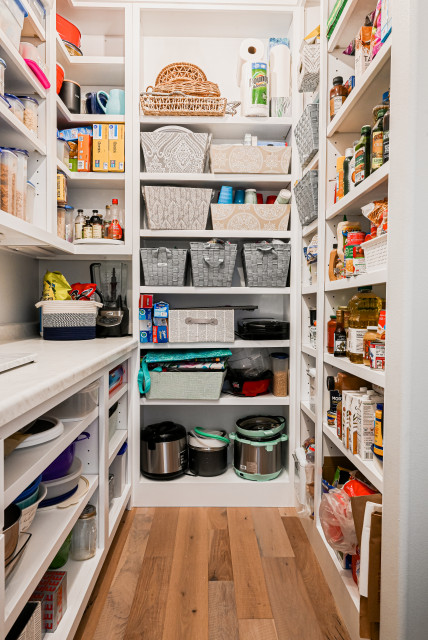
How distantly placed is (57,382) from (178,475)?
59.6 inches

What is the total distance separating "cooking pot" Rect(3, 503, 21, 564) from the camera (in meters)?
0.84

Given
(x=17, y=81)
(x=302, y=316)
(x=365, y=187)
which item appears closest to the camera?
(x=365, y=187)

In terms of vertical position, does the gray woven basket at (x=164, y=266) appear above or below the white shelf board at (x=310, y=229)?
below

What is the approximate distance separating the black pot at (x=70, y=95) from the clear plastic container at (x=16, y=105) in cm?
65

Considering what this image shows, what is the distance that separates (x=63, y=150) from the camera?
85.0 inches

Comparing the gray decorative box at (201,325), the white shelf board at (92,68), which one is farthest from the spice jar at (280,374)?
the white shelf board at (92,68)

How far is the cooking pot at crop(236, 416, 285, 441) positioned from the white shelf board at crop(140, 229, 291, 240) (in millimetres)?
1093

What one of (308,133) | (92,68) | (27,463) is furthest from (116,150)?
(27,463)

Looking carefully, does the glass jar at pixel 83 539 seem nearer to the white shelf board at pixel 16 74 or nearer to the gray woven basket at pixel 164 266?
the gray woven basket at pixel 164 266

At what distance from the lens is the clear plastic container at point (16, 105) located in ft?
5.11

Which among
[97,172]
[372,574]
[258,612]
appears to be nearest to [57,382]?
[372,574]

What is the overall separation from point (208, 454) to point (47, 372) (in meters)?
1.45

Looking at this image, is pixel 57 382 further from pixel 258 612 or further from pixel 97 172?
pixel 97 172

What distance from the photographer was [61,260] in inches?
99.3
